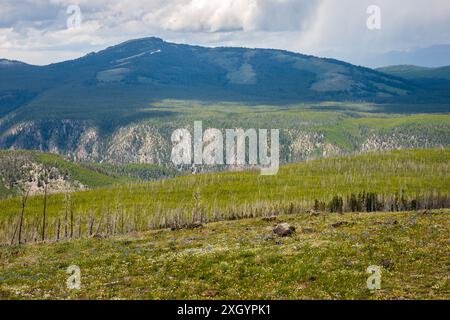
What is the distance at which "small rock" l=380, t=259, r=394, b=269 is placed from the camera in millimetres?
47597

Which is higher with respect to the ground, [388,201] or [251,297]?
[251,297]

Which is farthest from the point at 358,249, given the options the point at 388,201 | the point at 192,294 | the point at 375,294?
the point at 388,201

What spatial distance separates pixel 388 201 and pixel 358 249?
129m

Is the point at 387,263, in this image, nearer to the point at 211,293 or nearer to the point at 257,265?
the point at 257,265

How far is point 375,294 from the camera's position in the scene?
39.3 m

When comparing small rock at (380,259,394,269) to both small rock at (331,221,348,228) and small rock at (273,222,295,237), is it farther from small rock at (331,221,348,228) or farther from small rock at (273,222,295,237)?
small rock at (331,221,348,228)

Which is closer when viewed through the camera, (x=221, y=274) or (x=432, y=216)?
(x=221, y=274)

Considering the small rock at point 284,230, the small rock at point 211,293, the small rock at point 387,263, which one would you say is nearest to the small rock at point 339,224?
the small rock at point 284,230

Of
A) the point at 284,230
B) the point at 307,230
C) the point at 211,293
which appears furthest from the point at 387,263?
the point at 307,230
